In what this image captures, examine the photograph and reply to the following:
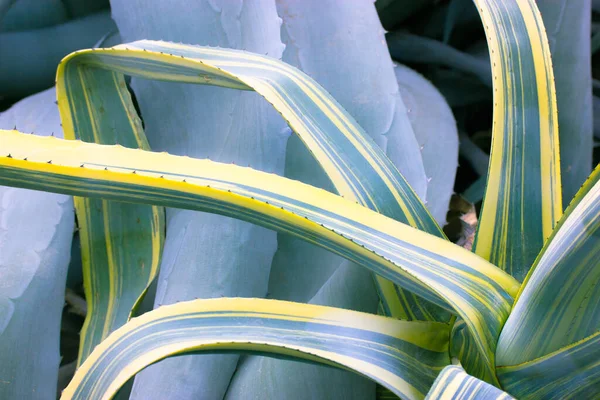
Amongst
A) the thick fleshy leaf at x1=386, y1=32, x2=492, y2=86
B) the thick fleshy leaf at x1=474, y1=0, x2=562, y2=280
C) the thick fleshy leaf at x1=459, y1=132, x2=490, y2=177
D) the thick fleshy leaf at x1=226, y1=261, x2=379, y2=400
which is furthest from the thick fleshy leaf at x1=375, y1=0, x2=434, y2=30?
the thick fleshy leaf at x1=226, y1=261, x2=379, y2=400

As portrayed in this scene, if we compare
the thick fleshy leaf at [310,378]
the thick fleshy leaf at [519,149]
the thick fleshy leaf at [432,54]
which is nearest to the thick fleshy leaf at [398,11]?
the thick fleshy leaf at [432,54]

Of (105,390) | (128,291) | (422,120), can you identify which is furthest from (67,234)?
(422,120)

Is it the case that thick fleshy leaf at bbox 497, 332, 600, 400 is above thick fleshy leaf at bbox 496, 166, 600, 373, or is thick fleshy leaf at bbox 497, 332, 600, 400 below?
below

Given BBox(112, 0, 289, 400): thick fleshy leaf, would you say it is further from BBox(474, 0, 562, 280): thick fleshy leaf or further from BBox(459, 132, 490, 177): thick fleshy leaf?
BBox(459, 132, 490, 177): thick fleshy leaf

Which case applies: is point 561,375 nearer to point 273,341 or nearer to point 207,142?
point 273,341

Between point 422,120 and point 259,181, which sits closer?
point 259,181

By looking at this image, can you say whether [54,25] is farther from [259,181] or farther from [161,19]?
[259,181]

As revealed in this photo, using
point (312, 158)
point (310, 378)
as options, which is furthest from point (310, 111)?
point (310, 378)
